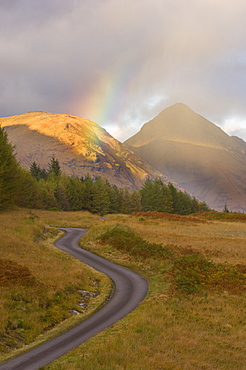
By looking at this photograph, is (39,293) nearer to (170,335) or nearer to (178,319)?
(178,319)

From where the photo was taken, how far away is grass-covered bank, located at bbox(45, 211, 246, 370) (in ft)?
40.3

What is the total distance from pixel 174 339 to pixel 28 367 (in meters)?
7.03

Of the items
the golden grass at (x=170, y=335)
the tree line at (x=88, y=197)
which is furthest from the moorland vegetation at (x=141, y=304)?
the tree line at (x=88, y=197)

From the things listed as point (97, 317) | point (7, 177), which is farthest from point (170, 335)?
point (7, 177)

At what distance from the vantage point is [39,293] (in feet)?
65.5

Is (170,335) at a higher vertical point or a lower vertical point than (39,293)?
higher

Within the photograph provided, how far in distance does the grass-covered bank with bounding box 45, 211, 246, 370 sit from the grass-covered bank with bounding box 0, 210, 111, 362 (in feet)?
11.4

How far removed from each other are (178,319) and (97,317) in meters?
5.08

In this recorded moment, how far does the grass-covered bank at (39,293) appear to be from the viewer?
1573cm

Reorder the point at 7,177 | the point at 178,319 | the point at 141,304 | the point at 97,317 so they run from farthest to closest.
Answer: the point at 7,177
the point at 141,304
the point at 97,317
the point at 178,319

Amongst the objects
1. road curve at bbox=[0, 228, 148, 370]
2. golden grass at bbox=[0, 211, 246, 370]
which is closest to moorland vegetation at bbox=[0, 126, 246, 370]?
golden grass at bbox=[0, 211, 246, 370]

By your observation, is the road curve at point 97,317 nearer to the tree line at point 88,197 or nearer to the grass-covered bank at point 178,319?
the grass-covered bank at point 178,319

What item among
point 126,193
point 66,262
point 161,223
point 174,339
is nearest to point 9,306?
point 174,339

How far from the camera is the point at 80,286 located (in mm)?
23859
